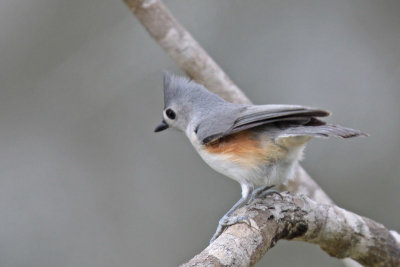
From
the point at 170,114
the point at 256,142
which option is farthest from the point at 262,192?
the point at 170,114

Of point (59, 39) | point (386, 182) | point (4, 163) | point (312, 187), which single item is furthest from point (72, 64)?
point (386, 182)

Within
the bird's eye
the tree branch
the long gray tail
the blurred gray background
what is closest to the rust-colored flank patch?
the long gray tail

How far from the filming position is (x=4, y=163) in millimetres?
4762

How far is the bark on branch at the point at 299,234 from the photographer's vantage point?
1.98 m

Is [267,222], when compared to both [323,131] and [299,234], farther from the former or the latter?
[323,131]

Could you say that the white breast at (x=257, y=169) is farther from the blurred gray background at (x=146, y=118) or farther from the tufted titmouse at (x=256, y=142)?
the blurred gray background at (x=146, y=118)

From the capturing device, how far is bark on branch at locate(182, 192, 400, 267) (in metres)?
1.98

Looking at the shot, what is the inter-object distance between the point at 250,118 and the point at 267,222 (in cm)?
56

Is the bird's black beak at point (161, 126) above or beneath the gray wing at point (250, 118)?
above

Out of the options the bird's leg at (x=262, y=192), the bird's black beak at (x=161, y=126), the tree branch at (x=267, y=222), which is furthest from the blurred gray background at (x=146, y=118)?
the bird's leg at (x=262, y=192)

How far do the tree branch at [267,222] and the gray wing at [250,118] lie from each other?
38cm

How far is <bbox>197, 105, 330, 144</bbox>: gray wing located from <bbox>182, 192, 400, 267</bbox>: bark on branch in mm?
364

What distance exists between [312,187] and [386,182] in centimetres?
181

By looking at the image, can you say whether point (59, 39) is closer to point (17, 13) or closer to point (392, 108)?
point (17, 13)
